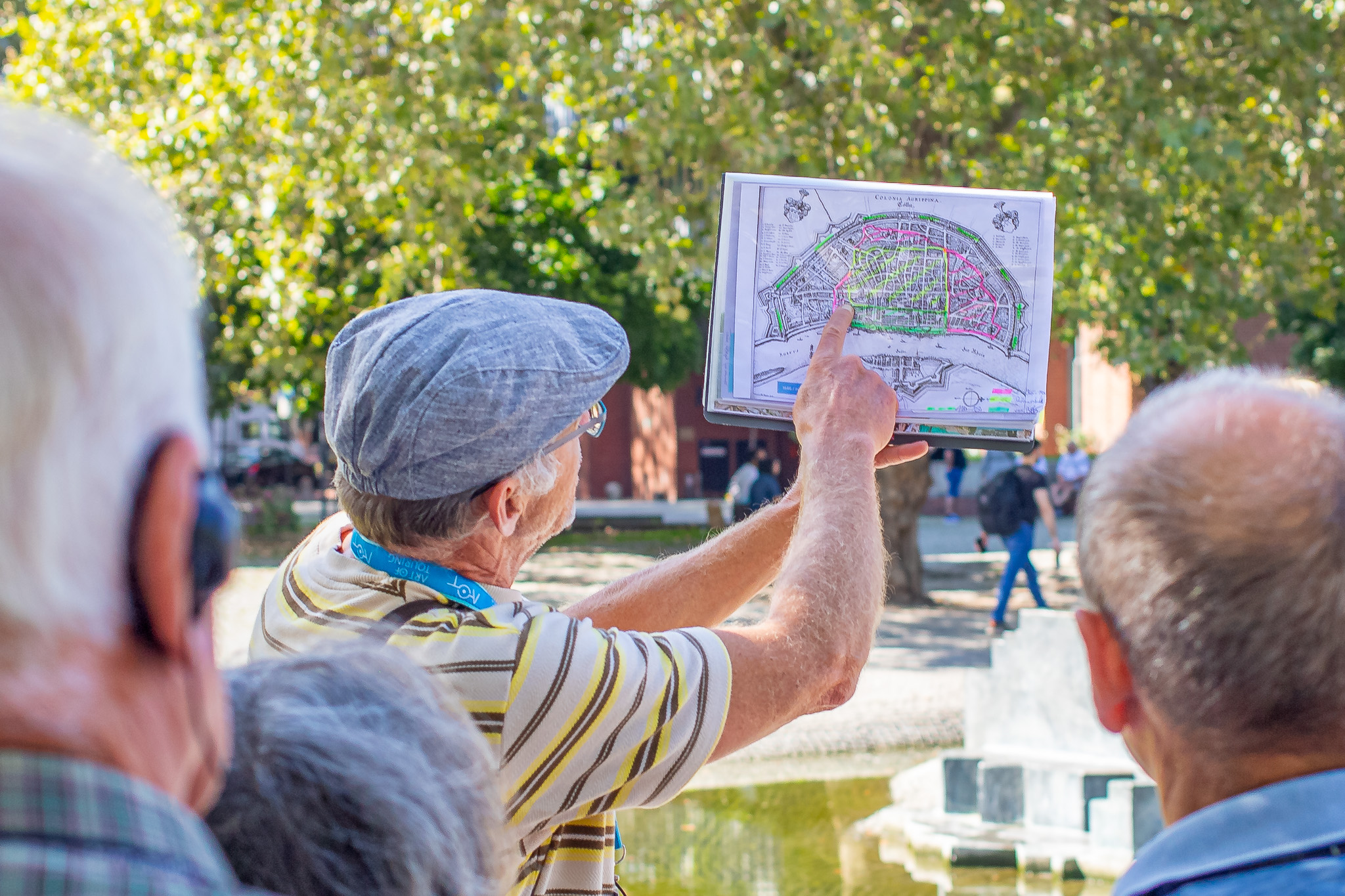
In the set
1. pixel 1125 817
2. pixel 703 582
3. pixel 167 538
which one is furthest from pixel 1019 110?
pixel 167 538

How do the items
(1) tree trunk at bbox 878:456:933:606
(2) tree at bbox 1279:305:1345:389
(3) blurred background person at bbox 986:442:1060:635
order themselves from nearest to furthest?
(3) blurred background person at bbox 986:442:1060:635 → (1) tree trunk at bbox 878:456:933:606 → (2) tree at bbox 1279:305:1345:389

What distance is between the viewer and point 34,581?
589 millimetres

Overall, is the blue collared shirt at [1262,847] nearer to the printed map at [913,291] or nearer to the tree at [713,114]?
the printed map at [913,291]

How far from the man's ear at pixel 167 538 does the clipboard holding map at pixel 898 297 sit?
4.21 ft

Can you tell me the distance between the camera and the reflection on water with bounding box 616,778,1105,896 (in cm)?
515

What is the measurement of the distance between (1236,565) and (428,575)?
0.86 m

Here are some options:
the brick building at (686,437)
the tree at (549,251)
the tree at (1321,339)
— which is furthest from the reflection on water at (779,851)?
the brick building at (686,437)

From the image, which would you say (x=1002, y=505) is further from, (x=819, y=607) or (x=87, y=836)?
(x=87, y=836)

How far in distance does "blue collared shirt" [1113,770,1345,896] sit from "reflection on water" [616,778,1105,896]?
12.8ft

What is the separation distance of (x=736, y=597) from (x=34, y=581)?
1.47 metres

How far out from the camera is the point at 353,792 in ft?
2.70

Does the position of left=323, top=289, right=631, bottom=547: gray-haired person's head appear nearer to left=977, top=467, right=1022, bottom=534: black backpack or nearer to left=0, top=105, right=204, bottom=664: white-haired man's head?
left=0, top=105, right=204, bottom=664: white-haired man's head

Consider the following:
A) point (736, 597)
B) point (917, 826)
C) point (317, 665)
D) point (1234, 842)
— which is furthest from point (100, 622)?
point (917, 826)

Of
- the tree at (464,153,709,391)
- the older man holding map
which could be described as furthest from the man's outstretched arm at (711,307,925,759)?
the tree at (464,153,709,391)
